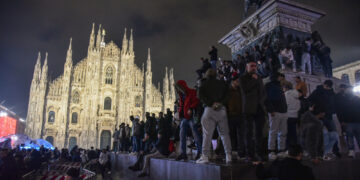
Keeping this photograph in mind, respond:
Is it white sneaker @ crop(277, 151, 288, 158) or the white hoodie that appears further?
the white hoodie

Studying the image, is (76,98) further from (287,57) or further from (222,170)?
(222,170)

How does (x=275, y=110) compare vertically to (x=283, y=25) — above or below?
below

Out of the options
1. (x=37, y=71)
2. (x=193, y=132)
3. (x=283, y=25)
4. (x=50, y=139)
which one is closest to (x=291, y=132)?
(x=193, y=132)

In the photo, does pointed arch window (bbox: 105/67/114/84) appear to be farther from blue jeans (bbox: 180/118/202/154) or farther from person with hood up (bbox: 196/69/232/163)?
person with hood up (bbox: 196/69/232/163)

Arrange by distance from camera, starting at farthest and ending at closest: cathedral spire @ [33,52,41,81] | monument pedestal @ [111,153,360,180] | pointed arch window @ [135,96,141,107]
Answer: pointed arch window @ [135,96,141,107] → cathedral spire @ [33,52,41,81] → monument pedestal @ [111,153,360,180]

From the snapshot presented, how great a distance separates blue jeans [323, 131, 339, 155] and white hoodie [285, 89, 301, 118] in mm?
872

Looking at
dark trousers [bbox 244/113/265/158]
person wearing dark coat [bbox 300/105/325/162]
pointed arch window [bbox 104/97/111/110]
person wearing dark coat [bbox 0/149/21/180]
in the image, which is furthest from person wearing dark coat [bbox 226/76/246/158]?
pointed arch window [bbox 104/97/111/110]

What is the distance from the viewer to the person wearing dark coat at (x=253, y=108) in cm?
397

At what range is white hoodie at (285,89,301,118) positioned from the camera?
4742 millimetres

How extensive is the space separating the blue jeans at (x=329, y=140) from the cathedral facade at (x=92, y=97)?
2980 cm

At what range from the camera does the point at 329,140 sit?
4930 millimetres

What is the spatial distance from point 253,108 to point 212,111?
683 mm

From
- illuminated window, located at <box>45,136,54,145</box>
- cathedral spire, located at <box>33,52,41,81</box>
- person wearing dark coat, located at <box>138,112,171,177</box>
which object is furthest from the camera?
cathedral spire, located at <box>33,52,41,81</box>

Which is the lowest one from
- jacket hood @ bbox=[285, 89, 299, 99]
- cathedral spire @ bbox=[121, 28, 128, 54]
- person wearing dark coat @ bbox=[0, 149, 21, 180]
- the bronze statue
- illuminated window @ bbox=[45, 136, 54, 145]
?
illuminated window @ bbox=[45, 136, 54, 145]
